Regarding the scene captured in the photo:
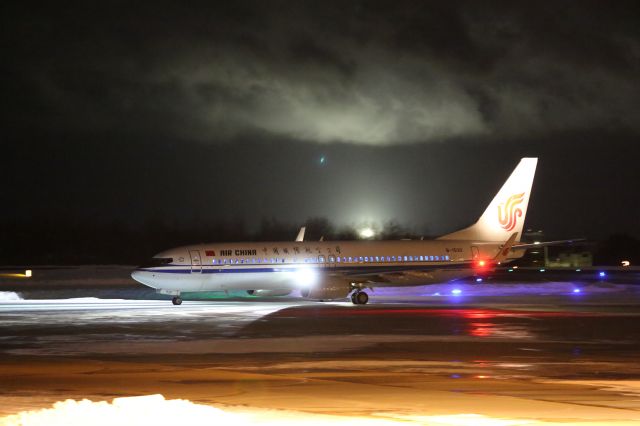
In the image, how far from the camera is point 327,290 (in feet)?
149

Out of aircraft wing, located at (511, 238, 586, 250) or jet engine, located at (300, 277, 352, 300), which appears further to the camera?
aircraft wing, located at (511, 238, 586, 250)

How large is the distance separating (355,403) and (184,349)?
368 inches

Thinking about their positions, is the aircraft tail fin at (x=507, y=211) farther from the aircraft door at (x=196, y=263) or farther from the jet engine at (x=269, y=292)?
the aircraft door at (x=196, y=263)

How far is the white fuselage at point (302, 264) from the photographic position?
46312mm

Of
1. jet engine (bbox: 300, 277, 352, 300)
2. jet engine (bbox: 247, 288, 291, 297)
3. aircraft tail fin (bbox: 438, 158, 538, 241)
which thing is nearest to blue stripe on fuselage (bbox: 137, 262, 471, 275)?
jet engine (bbox: 247, 288, 291, 297)

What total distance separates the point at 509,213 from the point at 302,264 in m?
13.0

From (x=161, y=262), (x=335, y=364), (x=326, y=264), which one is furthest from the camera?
(x=326, y=264)

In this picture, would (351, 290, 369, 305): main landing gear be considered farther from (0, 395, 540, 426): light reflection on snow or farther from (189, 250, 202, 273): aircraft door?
(0, 395, 540, 426): light reflection on snow

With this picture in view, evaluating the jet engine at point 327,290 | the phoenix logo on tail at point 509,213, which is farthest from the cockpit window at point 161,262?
the phoenix logo on tail at point 509,213

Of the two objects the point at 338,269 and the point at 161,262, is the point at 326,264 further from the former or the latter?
the point at 161,262

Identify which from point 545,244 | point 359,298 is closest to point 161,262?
point 359,298

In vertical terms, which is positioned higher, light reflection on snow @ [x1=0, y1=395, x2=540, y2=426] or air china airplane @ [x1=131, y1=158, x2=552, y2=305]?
air china airplane @ [x1=131, y1=158, x2=552, y2=305]

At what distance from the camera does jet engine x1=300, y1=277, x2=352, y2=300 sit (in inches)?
1780

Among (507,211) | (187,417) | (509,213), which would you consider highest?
(507,211)
